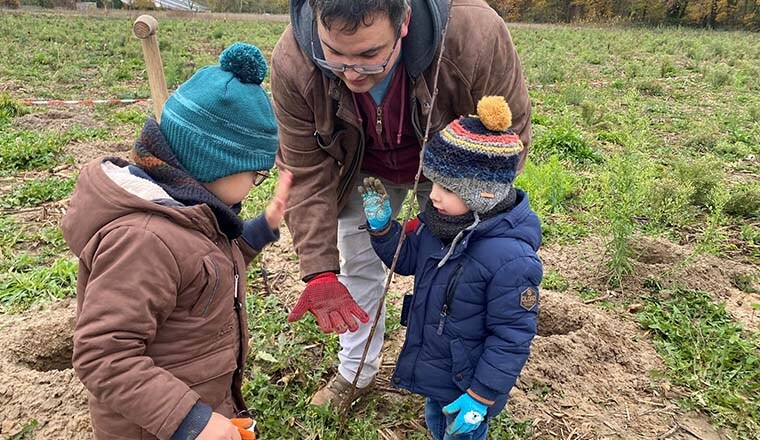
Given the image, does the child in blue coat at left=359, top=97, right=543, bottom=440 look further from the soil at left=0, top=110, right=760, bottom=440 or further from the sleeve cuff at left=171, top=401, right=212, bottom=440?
the sleeve cuff at left=171, top=401, right=212, bottom=440

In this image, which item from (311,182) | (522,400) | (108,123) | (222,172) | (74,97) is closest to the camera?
(222,172)

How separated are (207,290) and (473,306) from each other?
89cm

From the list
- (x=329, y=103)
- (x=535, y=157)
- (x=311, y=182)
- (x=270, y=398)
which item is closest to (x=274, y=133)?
(x=329, y=103)

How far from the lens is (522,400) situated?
8.87 ft

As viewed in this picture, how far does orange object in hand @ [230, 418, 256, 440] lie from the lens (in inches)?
65.3

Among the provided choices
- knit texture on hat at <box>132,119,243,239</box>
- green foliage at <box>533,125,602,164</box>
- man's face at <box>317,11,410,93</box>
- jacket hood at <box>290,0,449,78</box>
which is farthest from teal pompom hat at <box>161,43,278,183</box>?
green foliage at <box>533,125,602,164</box>

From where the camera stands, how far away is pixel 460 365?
6.49 feet

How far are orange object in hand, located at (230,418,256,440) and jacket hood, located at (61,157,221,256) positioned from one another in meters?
0.62

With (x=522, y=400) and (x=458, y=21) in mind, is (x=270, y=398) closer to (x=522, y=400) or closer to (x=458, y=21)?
(x=522, y=400)

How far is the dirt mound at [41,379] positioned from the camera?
8.09 ft

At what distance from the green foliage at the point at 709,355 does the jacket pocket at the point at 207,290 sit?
228cm

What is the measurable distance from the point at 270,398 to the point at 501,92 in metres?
1.77

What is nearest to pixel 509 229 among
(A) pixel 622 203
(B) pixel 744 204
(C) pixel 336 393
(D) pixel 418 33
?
(D) pixel 418 33

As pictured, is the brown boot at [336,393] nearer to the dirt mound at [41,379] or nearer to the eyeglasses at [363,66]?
the dirt mound at [41,379]
